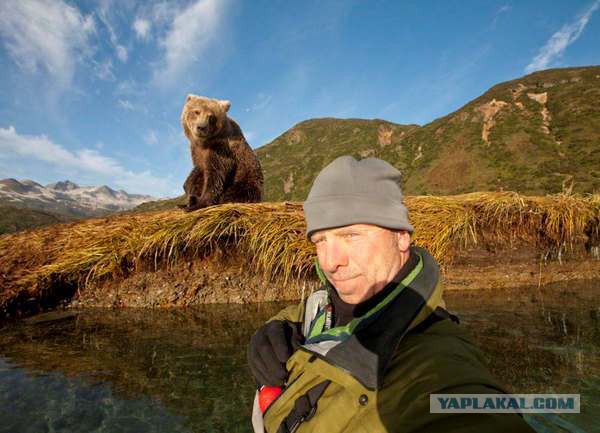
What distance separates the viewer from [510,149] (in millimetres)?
11875

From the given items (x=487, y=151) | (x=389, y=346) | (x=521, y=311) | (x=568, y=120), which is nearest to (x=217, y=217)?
(x=389, y=346)

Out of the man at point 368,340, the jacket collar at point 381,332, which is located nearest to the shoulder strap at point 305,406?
the man at point 368,340

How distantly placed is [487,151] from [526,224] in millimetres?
9045

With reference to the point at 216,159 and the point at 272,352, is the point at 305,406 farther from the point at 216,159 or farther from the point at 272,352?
the point at 216,159

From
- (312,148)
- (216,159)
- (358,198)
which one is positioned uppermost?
(312,148)

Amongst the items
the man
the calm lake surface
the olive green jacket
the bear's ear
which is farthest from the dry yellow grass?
the olive green jacket

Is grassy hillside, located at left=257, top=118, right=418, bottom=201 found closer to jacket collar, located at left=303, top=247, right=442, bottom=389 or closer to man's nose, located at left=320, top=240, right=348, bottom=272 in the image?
man's nose, located at left=320, top=240, right=348, bottom=272

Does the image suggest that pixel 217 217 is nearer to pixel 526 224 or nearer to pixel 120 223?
pixel 120 223

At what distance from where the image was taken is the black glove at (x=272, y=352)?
4.60ft

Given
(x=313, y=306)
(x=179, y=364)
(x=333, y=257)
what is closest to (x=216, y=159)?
(x=179, y=364)

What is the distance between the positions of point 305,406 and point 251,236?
3.72 m

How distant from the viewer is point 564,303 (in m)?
4.35

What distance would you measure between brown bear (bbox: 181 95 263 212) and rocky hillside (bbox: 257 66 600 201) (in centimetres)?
639

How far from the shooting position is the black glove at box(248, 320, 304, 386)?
1.40 m
